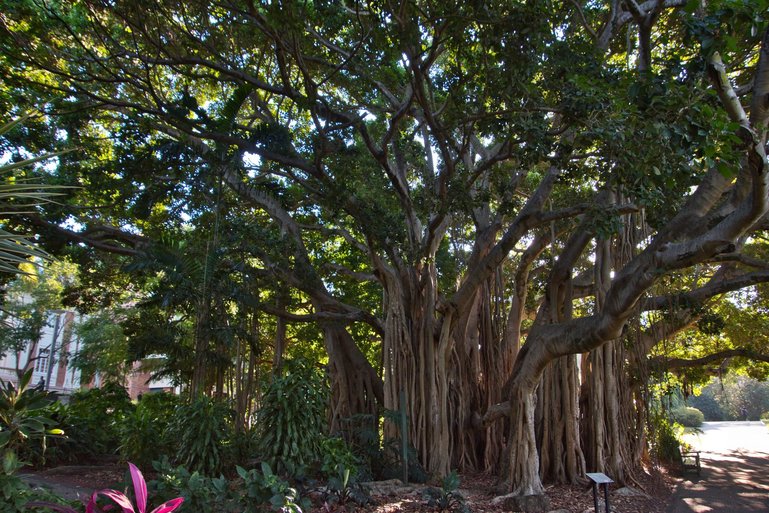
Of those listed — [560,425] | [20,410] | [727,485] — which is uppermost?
[20,410]

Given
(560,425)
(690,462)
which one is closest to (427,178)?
(560,425)

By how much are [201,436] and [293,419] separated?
105cm

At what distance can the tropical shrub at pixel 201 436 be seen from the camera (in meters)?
6.11

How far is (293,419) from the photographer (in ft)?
20.0

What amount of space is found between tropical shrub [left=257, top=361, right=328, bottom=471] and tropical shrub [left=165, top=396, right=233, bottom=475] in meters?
0.44

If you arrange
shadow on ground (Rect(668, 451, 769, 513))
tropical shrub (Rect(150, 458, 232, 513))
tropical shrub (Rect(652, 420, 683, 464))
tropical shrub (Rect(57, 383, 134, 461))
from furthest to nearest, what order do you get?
tropical shrub (Rect(652, 420, 683, 464)) → tropical shrub (Rect(57, 383, 134, 461)) → shadow on ground (Rect(668, 451, 769, 513)) → tropical shrub (Rect(150, 458, 232, 513))

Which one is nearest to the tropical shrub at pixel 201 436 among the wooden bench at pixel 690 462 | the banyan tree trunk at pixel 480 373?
the banyan tree trunk at pixel 480 373

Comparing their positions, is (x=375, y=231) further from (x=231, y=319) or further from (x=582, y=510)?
(x=582, y=510)

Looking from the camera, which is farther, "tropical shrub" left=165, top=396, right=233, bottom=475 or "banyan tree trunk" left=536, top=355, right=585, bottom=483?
"banyan tree trunk" left=536, top=355, right=585, bottom=483

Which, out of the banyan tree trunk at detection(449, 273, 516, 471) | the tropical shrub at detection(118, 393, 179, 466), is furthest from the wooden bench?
the tropical shrub at detection(118, 393, 179, 466)

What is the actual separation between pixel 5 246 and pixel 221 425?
401cm

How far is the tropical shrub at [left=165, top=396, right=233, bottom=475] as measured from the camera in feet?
20.0

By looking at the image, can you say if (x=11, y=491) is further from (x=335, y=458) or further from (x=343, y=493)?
(x=335, y=458)

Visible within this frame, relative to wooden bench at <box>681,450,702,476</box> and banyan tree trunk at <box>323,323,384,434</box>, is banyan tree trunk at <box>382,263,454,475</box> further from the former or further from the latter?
wooden bench at <box>681,450,702,476</box>
